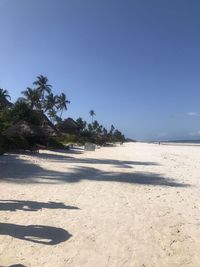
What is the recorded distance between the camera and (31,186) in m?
11.2

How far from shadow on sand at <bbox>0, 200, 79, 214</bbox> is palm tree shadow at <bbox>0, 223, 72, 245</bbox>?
1379 mm

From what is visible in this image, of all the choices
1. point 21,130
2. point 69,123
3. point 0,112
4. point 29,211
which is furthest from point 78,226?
point 69,123

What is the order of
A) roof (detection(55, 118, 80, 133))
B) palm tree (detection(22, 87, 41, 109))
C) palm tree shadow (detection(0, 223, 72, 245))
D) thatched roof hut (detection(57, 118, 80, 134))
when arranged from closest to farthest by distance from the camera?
palm tree shadow (detection(0, 223, 72, 245))
palm tree (detection(22, 87, 41, 109))
thatched roof hut (detection(57, 118, 80, 134))
roof (detection(55, 118, 80, 133))

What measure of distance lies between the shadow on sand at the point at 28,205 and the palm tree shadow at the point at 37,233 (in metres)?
1.38

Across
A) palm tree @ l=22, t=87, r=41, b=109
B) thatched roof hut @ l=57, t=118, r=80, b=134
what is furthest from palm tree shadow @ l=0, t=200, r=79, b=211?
thatched roof hut @ l=57, t=118, r=80, b=134

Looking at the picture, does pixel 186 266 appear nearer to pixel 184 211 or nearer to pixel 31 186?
pixel 184 211

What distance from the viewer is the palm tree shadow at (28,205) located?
8172 mm

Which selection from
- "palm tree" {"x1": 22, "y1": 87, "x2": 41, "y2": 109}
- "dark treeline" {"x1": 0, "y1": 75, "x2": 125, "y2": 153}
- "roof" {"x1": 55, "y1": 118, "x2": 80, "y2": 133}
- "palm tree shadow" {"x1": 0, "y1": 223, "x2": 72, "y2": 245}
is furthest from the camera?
"roof" {"x1": 55, "y1": 118, "x2": 80, "y2": 133}

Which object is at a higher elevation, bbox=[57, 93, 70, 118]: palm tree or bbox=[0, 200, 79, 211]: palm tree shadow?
bbox=[57, 93, 70, 118]: palm tree

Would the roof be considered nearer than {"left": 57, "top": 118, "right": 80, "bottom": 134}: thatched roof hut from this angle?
No

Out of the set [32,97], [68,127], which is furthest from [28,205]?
[68,127]

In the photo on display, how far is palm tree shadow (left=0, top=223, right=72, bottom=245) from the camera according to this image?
595 centimetres

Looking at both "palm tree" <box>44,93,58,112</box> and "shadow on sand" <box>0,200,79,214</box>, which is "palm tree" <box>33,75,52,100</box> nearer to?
"palm tree" <box>44,93,58,112</box>

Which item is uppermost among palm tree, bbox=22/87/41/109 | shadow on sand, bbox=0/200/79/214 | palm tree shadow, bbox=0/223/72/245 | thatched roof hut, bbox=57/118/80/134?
palm tree, bbox=22/87/41/109
